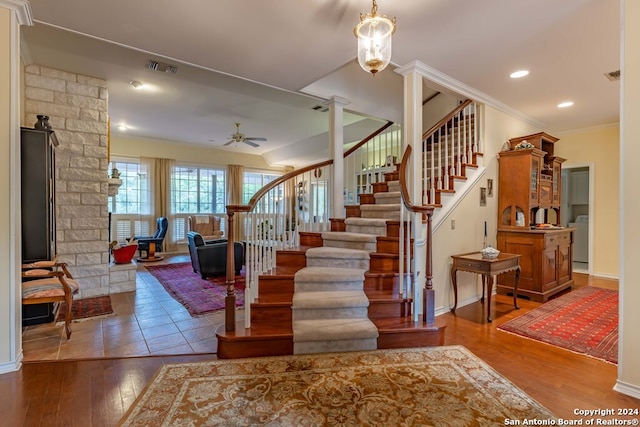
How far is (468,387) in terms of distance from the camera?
2.17m

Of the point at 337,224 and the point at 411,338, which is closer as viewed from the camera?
the point at 411,338

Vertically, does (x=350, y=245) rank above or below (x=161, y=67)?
below

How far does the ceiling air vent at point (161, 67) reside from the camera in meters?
3.80

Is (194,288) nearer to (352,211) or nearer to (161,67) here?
(352,211)

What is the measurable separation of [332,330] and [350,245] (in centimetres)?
128

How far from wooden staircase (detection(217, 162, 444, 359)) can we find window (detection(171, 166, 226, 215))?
598cm

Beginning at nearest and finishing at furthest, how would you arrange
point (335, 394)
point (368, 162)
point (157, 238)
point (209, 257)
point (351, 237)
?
point (335, 394) < point (351, 237) < point (368, 162) < point (209, 257) < point (157, 238)

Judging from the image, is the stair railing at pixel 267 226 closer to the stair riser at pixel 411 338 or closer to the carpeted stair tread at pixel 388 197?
the carpeted stair tread at pixel 388 197

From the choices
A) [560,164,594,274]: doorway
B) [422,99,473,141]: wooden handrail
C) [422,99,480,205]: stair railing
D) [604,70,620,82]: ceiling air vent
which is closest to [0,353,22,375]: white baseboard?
[422,99,480,205]: stair railing

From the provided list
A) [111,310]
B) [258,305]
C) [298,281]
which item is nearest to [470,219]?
[298,281]

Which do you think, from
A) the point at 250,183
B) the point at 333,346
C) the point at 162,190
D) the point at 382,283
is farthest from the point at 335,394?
the point at 250,183

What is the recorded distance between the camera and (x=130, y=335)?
10.0ft

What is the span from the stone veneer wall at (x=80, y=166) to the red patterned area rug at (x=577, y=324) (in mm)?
5152

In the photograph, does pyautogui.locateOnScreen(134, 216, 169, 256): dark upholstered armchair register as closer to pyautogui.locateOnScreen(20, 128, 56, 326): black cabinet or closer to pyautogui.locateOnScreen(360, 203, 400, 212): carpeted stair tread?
pyautogui.locateOnScreen(20, 128, 56, 326): black cabinet
